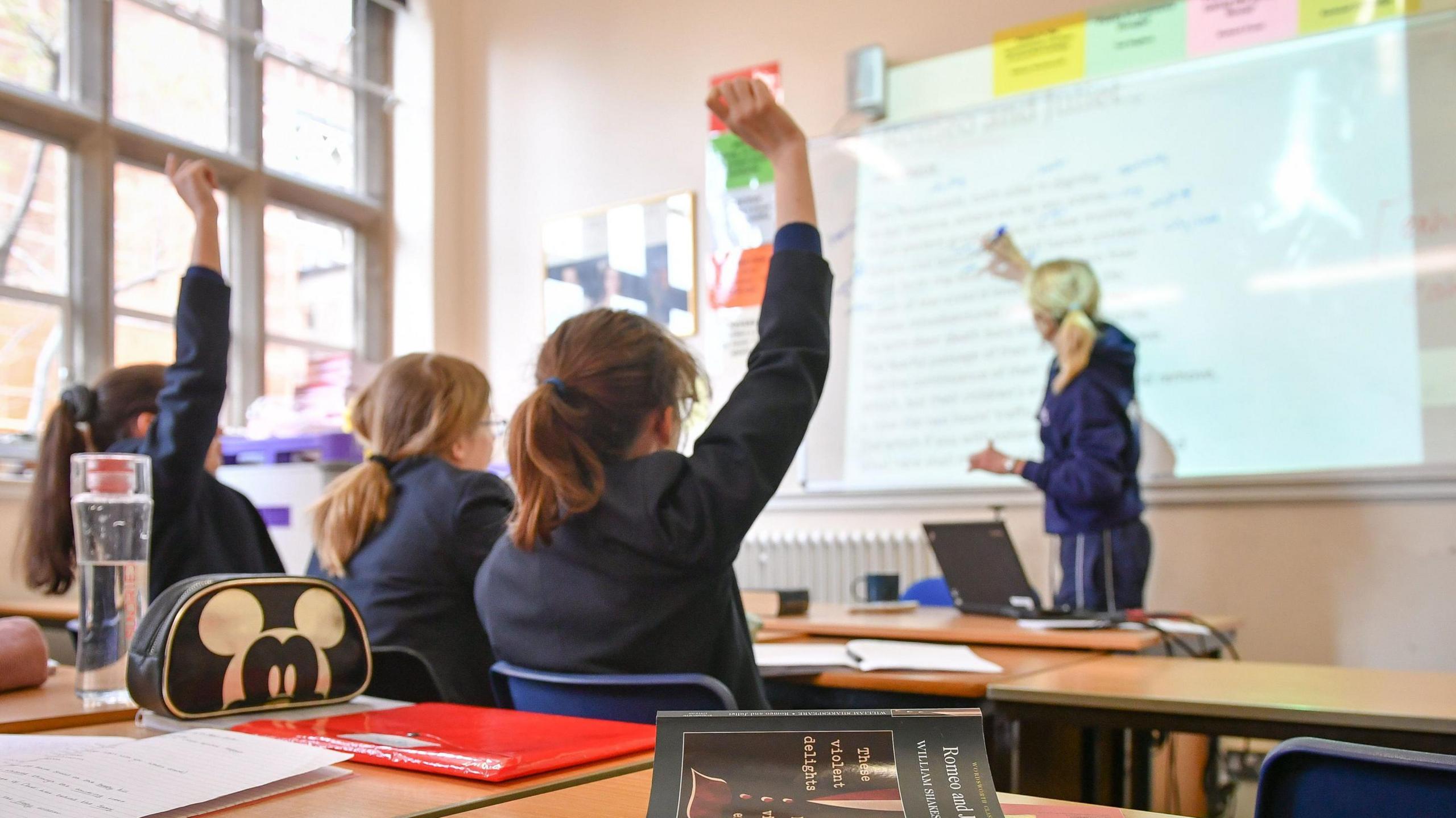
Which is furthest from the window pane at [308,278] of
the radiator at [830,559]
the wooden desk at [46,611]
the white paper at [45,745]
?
the white paper at [45,745]

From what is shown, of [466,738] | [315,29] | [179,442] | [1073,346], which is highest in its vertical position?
[315,29]

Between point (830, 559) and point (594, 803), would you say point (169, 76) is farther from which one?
point (594, 803)

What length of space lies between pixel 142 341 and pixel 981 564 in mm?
3441

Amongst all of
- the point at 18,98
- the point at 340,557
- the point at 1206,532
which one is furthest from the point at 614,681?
the point at 18,98

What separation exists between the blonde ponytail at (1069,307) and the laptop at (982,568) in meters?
0.89

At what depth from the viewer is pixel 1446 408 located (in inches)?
122

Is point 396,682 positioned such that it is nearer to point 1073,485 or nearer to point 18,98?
Answer: point 1073,485

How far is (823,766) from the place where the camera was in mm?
647

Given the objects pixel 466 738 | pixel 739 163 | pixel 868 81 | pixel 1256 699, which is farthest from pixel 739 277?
pixel 466 738

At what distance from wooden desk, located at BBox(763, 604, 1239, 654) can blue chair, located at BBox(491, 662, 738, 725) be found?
83 centimetres

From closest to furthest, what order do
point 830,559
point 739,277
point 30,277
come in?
point 30,277, point 830,559, point 739,277

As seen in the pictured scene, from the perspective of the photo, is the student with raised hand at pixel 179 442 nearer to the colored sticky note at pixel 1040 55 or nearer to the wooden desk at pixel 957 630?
the wooden desk at pixel 957 630

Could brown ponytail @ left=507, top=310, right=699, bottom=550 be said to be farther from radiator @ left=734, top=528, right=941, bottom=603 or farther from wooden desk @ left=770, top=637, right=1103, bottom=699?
radiator @ left=734, top=528, right=941, bottom=603

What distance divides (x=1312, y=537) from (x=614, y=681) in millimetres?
2801
